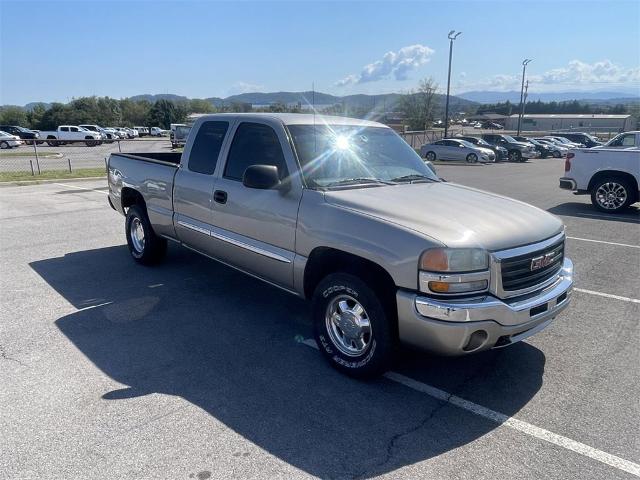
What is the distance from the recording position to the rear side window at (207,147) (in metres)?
5.05

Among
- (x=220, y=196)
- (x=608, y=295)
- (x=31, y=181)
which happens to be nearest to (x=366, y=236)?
(x=220, y=196)

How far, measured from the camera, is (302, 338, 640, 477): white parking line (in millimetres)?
2807

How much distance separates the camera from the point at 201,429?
10.0ft

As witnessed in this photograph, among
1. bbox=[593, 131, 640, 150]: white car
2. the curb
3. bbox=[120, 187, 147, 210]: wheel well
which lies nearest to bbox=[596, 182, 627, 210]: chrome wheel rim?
bbox=[593, 131, 640, 150]: white car

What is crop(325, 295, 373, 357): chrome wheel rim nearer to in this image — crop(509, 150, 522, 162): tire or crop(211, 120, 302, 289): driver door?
crop(211, 120, 302, 289): driver door

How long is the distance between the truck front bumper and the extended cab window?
5.60 feet

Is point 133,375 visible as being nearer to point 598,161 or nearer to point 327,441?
point 327,441

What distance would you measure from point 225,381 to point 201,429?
0.59 meters

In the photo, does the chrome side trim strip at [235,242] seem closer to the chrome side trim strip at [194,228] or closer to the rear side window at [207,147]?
the chrome side trim strip at [194,228]

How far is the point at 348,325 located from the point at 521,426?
1360mm

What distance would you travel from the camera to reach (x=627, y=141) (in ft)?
41.4

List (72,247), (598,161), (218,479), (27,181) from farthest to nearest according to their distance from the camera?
1. (27,181)
2. (598,161)
3. (72,247)
4. (218,479)

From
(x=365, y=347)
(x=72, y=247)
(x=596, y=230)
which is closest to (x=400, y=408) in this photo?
(x=365, y=347)

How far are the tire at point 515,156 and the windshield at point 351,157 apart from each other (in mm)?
29883
